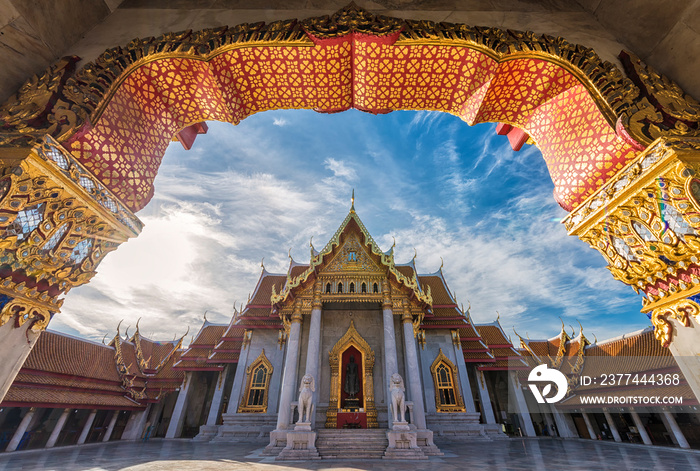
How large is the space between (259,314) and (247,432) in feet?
16.2

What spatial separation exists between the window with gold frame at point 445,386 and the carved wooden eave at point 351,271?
308cm

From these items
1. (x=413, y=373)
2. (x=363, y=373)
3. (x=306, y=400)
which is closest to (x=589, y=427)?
(x=413, y=373)

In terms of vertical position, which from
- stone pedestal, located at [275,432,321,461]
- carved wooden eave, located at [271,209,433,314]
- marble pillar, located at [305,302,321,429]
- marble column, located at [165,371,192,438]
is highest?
carved wooden eave, located at [271,209,433,314]

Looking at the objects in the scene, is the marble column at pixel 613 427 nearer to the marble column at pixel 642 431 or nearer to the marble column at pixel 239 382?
the marble column at pixel 642 431

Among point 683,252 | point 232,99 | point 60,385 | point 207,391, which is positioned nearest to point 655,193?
point 683,252

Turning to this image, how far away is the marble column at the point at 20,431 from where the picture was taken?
10.9 meters

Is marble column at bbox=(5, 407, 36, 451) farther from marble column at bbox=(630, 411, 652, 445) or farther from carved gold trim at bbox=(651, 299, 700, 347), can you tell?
marble column at bbox=(630, 411, 652, 445)

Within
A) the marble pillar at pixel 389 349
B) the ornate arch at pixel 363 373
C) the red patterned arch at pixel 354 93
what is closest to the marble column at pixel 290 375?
the ornate arch at pixel 363 373

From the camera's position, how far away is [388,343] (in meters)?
10.0

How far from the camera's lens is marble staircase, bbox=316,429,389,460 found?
322 inches

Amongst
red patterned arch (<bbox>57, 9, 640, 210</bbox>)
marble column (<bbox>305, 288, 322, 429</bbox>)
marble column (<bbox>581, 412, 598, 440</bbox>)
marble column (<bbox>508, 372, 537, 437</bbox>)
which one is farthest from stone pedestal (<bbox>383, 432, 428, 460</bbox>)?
marble column (<bbox>581, 412, 598, 440</bbox>)

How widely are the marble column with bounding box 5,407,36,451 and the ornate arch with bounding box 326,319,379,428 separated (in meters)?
12.0

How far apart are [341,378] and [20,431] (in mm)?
12561

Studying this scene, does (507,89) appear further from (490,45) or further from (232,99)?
(232,99)
